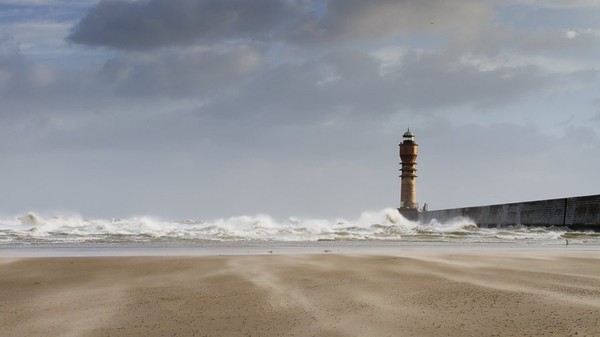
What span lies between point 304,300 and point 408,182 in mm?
30363

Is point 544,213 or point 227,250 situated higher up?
point 544,213

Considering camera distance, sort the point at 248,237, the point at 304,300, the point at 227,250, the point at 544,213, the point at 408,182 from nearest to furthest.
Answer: the point at 304,300, the point at 227,250, the point at 248,237, the point at 544,213, the point at 408,182

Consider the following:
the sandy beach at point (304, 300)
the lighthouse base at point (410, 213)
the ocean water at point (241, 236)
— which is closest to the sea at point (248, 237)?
the ocean water at point (241, 236)

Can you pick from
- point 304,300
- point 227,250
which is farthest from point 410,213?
point 304,300

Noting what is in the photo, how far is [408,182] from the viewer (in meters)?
33.4

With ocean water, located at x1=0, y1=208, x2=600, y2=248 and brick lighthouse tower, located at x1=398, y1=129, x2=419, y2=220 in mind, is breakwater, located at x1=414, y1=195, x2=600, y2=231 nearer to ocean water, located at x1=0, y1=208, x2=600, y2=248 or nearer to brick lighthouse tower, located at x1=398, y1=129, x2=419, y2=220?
ocean water, located at x1=0, y1=208, x2=600, y2=248

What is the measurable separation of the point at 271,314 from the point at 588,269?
120 inches

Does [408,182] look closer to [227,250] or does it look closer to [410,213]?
[410,213]

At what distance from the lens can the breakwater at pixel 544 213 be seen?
1658 cm

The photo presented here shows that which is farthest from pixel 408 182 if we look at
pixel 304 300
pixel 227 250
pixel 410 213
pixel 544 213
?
pixel 304 300

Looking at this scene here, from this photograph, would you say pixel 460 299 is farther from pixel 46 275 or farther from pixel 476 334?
pixel 46 275

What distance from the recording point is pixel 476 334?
2660mm

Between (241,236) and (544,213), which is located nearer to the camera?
(241,236)

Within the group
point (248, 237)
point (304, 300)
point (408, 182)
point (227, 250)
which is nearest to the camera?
point (304, 300)
